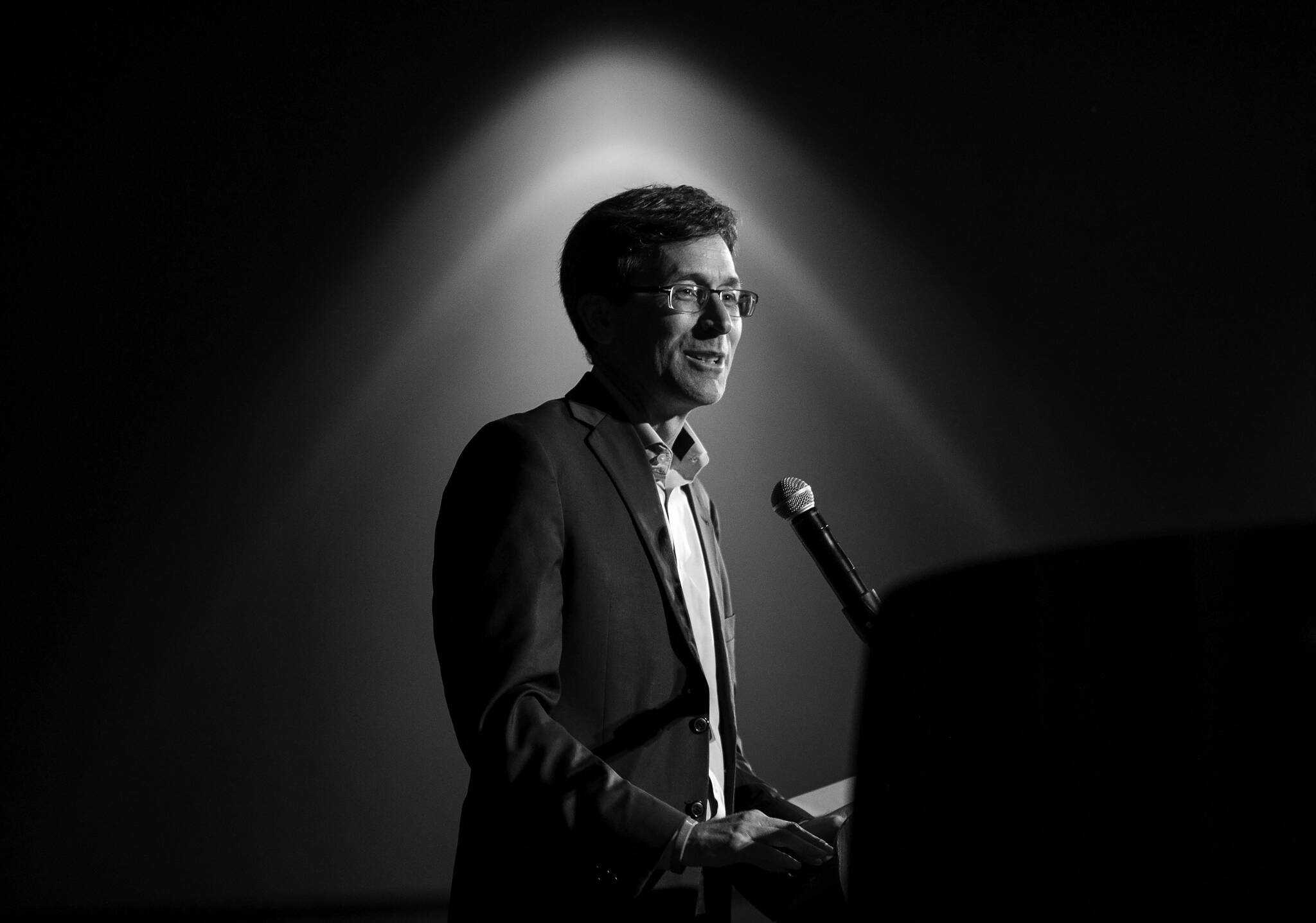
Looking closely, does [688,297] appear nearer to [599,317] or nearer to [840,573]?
[599,317]

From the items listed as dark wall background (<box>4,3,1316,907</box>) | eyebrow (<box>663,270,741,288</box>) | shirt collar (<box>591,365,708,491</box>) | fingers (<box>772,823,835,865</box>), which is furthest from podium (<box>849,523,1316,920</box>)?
dark wall background (<box>4,3,1316,907</box>)

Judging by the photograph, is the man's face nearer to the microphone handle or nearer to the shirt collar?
the shirt collar

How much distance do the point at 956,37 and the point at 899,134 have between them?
310mm

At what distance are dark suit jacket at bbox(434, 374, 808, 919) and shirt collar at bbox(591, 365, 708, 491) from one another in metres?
0.07

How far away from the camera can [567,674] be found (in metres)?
1.22

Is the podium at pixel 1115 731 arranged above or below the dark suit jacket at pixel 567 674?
above

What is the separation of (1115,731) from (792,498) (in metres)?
1.04

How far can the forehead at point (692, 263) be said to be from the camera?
1494 mm

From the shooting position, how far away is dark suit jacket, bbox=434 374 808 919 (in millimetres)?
1062

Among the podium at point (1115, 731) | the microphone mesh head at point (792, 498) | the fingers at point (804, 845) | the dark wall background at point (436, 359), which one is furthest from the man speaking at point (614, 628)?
the dark wall background at point (436, 359)

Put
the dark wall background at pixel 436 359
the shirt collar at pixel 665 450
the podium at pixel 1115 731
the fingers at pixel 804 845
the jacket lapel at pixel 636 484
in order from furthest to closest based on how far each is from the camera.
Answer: the dark wall background at pixel 436 359 < the shirt collar at pixel 665 450 < the jacket lapel at pixel 636 484 < the fingers at pixel 804 845 < the podium at pixel 1115 731

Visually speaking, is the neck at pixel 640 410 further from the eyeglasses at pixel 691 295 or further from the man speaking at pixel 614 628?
the eyeglasses at pixel 691 295

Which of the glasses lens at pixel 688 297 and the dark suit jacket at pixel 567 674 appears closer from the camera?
the dark suit jacket at pixel 567 674

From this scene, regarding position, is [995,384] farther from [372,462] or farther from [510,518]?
[510,518]
